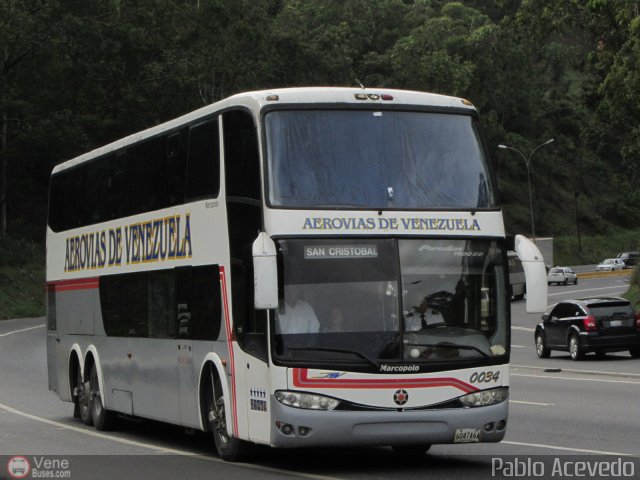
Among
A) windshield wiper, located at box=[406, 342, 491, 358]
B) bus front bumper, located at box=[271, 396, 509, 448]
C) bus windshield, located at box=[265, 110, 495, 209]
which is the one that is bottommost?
bus front bumper, located at box=[271, 396, 509, 448]

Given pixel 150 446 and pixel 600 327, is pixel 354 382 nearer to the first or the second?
pixel 150 446

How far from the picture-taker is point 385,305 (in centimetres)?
1261

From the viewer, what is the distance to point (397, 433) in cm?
1240

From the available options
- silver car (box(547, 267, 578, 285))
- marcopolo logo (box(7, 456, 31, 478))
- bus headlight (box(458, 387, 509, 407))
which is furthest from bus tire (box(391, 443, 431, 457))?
silver car (box(547, 267, 578, 285))

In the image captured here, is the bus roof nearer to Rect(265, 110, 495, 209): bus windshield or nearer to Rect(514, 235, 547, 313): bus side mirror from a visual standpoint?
Rect(265, 110, 495, 209): bus windshield

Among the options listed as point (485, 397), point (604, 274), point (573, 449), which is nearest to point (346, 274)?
point (485, 397)

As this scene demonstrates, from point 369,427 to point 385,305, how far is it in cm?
112

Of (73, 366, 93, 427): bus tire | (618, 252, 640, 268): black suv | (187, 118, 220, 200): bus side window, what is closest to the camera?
(187, 118, 220, 200): bus side window

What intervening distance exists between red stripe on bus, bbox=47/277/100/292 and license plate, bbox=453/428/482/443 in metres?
7.45

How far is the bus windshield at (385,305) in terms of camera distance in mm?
12531

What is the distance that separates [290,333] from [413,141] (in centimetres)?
233

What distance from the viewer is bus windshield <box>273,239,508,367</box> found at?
41.1ft

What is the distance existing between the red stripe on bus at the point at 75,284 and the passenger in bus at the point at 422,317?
7.09 meters

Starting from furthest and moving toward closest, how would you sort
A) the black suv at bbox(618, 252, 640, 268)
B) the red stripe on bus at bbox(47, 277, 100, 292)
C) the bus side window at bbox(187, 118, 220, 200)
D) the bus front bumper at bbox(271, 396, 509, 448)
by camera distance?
the black suv at bbox(618, 252, 640, 268), the red stripe on bus at bbox(47, 277, 100, 292), the bus side window at bbox(187, 118, 220, 200), the bus front bumper at bbox(271, 396, 509, 448)
